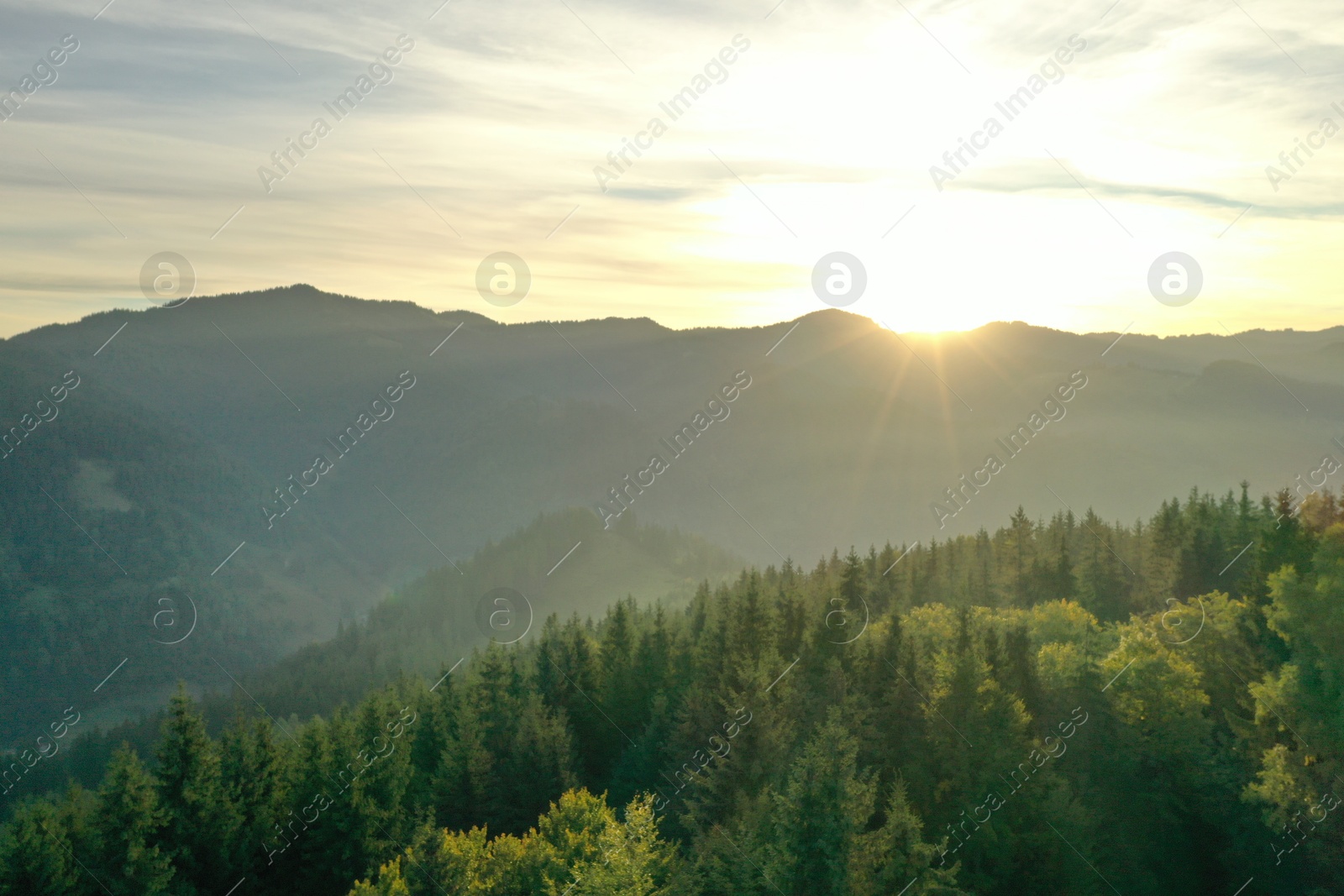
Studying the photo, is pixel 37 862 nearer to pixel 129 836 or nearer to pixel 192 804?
pixel 129 836

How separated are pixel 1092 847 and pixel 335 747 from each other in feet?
110

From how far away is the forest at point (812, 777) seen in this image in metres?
28.7

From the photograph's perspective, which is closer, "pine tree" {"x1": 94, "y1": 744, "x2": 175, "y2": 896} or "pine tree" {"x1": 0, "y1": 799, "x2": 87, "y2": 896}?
"pine tree" {"x1": 94, "y1": 744, "x2": 175, "y2": 896}

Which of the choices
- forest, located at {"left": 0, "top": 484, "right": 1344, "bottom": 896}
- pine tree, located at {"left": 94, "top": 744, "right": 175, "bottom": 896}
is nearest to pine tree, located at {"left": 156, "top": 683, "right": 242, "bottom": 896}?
forest, located at {"left": 0, "top": 484, "right": 1344, "bottom": 896}

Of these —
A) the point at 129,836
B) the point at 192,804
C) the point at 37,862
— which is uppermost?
the point at 192,804

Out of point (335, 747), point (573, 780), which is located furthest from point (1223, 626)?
point (335, 747)

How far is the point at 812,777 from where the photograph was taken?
2547cm

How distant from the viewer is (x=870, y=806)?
28734 millimetres

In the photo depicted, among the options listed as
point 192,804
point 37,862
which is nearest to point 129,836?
point 192,804

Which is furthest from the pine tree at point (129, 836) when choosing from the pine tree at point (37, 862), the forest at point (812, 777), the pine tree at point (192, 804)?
the pine tree at point (37, 862)

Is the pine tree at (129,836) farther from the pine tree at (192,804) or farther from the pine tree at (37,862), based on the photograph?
the pine tree at (37,862)

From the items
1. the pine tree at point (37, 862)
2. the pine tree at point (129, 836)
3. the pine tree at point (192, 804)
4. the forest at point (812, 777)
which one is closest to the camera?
the forest at point (812, 777)

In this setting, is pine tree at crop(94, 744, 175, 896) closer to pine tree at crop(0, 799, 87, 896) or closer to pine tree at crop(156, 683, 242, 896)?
pine tree at crop(156, 683, 242, 896)

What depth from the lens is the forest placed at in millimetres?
28672
